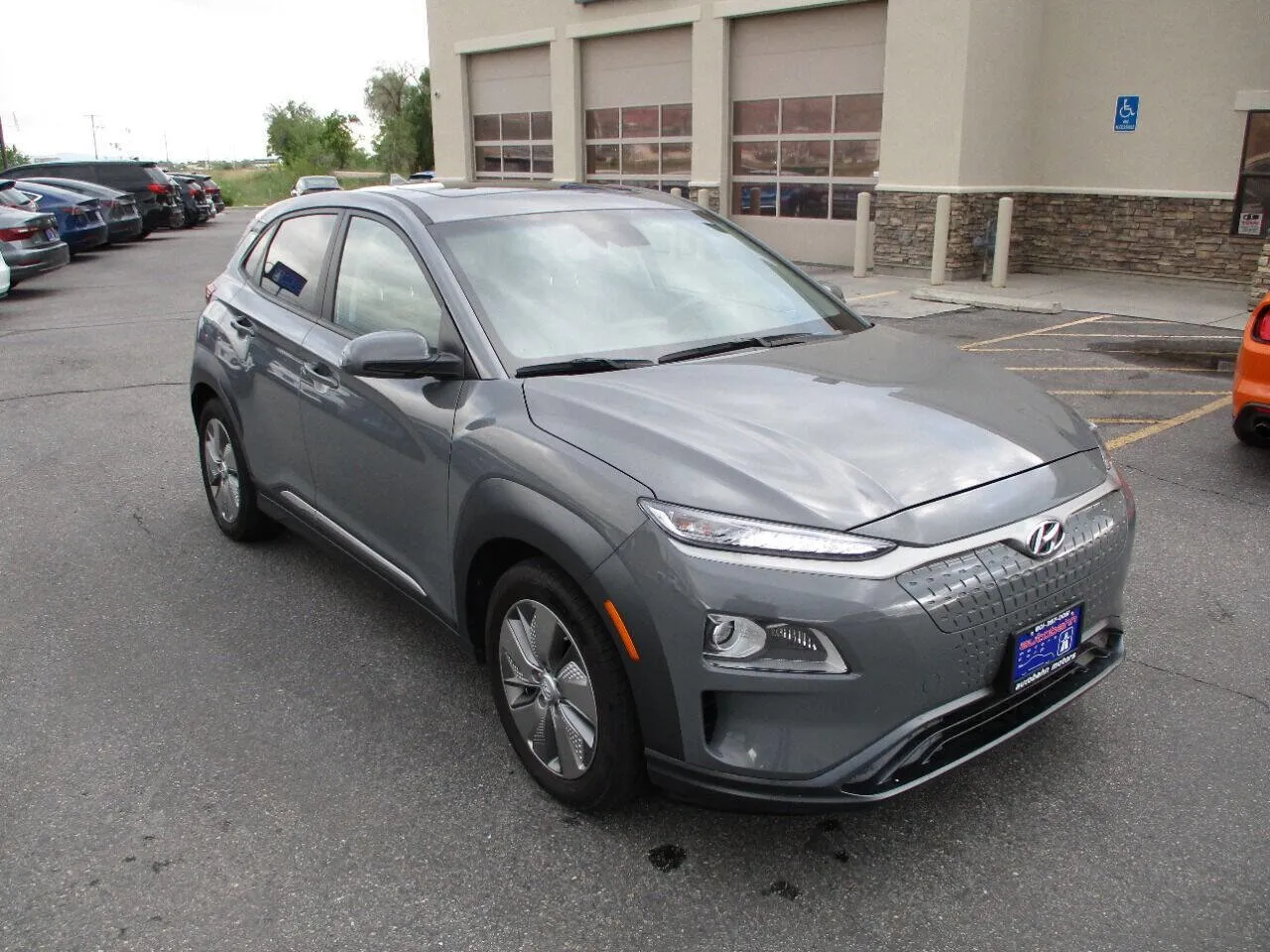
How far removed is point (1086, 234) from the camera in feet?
51.5

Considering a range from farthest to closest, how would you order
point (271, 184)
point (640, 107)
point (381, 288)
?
point (271, 184) → point (640, 107) → point (381, 288)

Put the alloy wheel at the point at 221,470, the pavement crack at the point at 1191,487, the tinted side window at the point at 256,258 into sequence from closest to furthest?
the tinted side window at the point at 256,258
the alloy wheel at the point at 221,470
the pavement crack at the point at 1191,487

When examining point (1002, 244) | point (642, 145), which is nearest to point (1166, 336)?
point (1002, 244)

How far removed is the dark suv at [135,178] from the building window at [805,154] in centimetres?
1494

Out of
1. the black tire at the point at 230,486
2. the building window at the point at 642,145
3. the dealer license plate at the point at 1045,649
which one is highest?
the building window at the point at 642,145

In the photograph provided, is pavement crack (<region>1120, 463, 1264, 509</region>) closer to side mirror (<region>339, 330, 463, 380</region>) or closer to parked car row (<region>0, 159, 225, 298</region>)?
side mirror (<region>339, 330, 463, 380</region>)

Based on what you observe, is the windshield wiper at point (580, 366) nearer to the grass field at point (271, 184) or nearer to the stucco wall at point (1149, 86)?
the stucco wall at point (1149, 86)

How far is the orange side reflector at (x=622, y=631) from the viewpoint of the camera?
267 cm

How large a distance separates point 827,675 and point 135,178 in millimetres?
28099

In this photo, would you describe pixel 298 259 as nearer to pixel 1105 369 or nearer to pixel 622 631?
pixel 622 631

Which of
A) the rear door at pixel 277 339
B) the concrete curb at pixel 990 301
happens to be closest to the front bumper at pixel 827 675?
the rear door at pixel 277 339

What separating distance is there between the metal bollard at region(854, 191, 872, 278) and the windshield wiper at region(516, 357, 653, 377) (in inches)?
520

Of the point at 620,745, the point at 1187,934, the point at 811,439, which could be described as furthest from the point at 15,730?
the point at 1187,934

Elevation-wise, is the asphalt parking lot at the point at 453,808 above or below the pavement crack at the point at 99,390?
above
